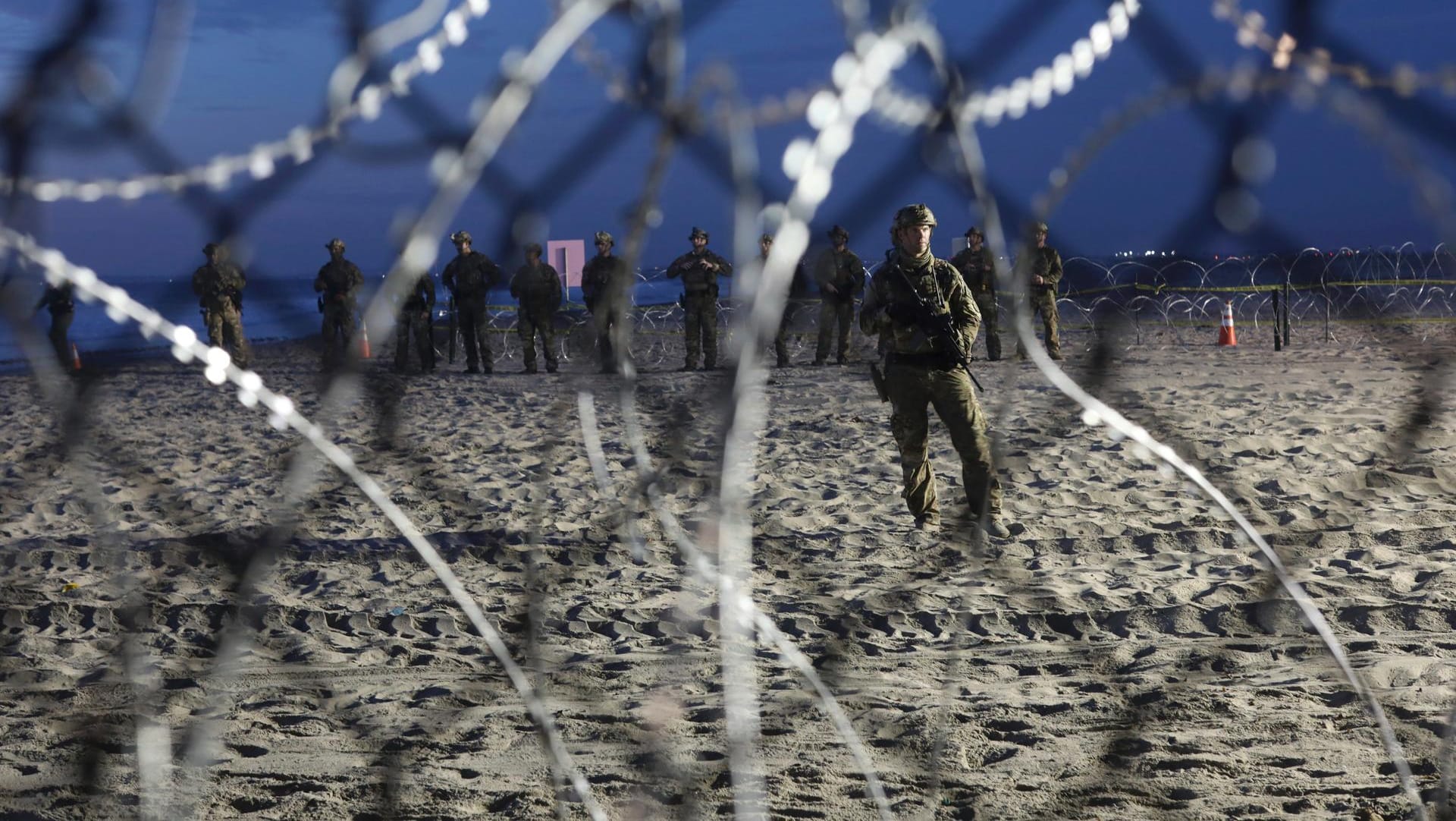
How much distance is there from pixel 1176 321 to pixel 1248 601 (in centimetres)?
1556

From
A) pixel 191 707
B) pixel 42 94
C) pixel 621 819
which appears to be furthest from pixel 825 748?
pixel 42 94

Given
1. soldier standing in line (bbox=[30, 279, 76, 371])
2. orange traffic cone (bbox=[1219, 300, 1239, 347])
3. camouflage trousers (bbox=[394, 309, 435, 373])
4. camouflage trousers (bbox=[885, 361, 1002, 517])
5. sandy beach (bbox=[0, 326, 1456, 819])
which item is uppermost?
soldier standing in line (bbox=[30, 279, 76, 371])

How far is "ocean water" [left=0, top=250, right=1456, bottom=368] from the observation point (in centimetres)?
293

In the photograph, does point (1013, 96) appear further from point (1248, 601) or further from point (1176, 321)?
point (1176, 321)

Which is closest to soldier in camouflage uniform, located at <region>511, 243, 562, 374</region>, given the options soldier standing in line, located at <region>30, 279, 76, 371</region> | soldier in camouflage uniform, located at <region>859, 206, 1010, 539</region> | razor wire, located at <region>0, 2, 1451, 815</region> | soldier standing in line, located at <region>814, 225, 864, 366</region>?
soldier standing in line, located at <region>814, 225, 864, 366</region>

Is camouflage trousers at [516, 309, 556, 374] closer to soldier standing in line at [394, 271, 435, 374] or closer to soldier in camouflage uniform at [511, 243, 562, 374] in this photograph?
soldier in camouflage uniform at [511, 243, 562, 374]

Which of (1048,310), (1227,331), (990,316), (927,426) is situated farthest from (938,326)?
(1227,331)

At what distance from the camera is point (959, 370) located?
5.70 m

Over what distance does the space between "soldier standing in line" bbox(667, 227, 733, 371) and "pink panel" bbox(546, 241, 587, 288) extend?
94cm

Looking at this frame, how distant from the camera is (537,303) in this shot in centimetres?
1308

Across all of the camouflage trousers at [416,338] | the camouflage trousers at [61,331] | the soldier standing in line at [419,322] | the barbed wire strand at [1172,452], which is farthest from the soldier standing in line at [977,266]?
the camouflage trousers at [61,331]

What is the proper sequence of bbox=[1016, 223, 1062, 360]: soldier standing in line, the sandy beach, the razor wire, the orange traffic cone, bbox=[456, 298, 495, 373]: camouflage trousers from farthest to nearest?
the orange traffic cone → bbox=[456, 298, 495, 373]: camouflage trousers → bbox=[1016, 223, 1062, 360]: soldier standing in line → the sandy beach → the razor wire

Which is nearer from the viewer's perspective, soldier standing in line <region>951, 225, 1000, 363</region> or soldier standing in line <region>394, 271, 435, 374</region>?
soldier standing in line <region>951, 225, 1000, 363</region>

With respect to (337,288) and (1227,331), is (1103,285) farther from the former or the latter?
Answer: (337,288)
